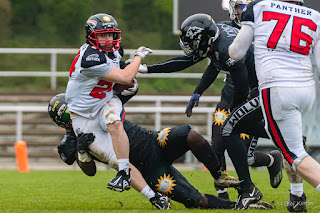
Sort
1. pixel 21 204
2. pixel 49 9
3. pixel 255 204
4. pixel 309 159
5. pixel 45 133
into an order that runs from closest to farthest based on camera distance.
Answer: pixel 309 159 → pixel 255 204 → pixel 21 204 → pixel 45 133 → pixel 49 9

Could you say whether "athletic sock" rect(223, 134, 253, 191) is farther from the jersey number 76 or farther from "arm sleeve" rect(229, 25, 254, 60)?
the jersey number 76

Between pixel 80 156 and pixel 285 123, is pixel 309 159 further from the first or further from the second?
pixel 80 156

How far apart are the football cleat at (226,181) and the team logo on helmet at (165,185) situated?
1.31 ft

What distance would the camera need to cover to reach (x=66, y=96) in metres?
6.06

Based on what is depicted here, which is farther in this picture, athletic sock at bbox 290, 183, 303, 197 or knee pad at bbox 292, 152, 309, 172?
athletic sock at bbox 290, 183, 303, 197

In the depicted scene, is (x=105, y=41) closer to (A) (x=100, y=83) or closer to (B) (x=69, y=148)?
(A) (x=100, y=83)

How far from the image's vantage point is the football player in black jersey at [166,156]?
5859 millimetres

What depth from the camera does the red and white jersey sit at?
4996 mm

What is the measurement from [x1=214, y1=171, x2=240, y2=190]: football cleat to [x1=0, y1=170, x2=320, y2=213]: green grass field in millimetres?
381

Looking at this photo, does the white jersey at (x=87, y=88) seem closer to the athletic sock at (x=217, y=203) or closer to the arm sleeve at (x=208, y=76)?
the arm sleeve at (x=208, y=76)

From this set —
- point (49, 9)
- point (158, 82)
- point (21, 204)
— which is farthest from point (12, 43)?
point (21, 204)

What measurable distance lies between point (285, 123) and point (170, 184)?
4.53 feet

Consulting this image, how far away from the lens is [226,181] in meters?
5.93

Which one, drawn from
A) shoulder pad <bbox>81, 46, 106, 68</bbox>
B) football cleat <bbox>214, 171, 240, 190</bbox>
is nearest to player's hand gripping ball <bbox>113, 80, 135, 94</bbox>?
shoulder pad <bbox>81, 46, 106, 68</bbox>
